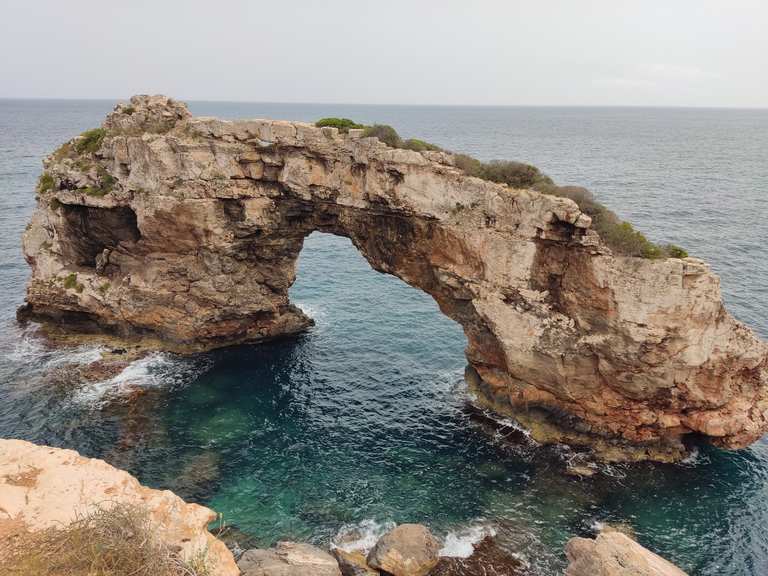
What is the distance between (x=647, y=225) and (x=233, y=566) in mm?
68429

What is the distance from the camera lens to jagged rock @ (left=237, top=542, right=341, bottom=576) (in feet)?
73.5

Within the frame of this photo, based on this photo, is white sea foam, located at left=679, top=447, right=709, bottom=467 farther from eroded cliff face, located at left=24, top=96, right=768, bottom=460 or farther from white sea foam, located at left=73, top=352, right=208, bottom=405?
white sea foam, located at left=73, top=352, right=208, bottom=405

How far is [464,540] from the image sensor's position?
2712cm

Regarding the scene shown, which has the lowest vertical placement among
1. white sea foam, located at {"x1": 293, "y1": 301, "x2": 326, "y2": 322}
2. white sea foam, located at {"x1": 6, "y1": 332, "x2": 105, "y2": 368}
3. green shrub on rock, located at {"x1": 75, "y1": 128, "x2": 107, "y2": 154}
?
white sea foam, located at {"x1": 6, "y1": 332, "x2": 105, "y2": 368}

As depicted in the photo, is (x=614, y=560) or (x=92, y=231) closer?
(x=614, y=560)

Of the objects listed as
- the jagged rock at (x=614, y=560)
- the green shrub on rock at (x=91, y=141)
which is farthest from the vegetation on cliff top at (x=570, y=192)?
the green shrub on rock at (x=91, y=141)

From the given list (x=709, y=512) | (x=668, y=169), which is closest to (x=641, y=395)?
(x=709, y=512)

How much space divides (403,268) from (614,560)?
22.6 meters

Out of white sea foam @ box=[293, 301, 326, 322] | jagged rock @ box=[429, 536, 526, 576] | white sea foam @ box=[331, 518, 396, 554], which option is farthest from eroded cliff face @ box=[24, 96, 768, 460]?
white sea foam @ box=[331, 518, 396, 554]

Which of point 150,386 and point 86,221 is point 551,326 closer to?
point 150,386

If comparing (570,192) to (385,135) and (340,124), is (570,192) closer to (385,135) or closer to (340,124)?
(385,135)

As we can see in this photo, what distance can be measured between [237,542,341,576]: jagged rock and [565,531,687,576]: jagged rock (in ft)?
33.5

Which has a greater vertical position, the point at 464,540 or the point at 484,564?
the point at 464,540

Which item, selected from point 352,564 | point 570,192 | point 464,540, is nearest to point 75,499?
point 352,564
